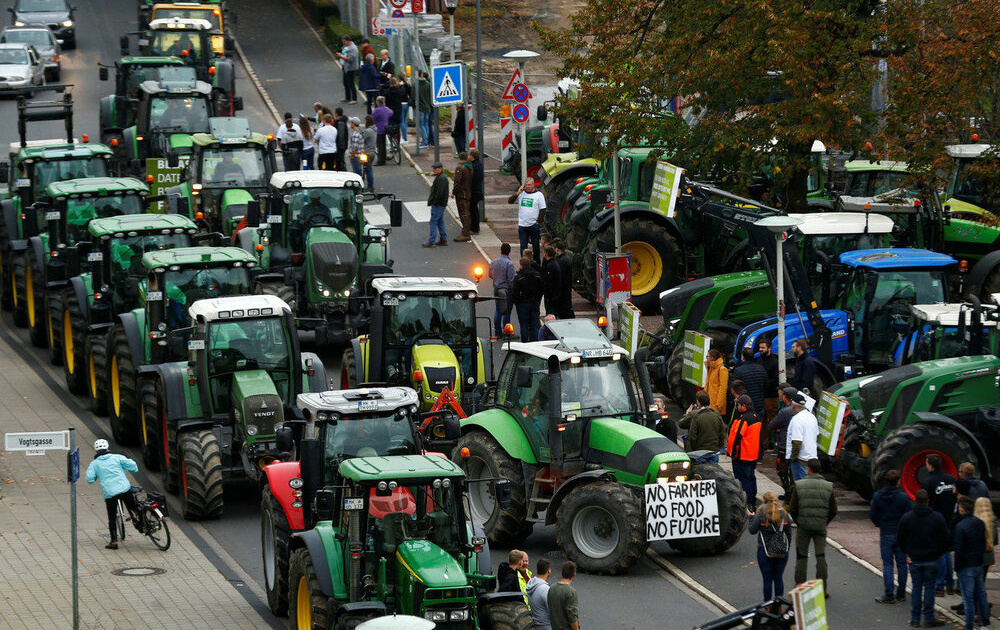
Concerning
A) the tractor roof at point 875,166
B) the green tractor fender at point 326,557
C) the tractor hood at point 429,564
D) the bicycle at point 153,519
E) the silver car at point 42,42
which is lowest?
the bicycle at point 153,519

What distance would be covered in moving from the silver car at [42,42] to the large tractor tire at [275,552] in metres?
33.9

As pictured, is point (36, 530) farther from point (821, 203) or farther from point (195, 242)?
point (821, 203)

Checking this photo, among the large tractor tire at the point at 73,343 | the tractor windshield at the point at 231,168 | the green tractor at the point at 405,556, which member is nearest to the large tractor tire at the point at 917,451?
the green tractor at the point at 405,556

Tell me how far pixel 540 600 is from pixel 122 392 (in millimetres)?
9689

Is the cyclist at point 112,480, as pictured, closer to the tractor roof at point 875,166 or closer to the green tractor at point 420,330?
the green tractor at point 420,330

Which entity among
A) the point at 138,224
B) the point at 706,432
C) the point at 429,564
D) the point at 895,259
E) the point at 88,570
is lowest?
the point at 88,570

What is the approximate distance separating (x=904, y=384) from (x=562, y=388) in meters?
4.83

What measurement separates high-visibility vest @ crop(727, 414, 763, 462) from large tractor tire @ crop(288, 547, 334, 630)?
633 cm

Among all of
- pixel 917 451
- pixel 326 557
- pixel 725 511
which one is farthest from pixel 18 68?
pixel 326 557

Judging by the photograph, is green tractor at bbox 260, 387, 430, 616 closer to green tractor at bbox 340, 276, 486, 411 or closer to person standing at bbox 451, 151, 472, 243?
green tractor at bbox 340, 276, 486, 411

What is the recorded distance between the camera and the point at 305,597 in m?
14.7

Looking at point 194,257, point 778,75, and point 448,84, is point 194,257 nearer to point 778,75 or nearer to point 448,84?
point 778,75

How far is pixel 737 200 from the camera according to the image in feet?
89.2

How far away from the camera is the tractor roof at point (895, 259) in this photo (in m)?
22.4
